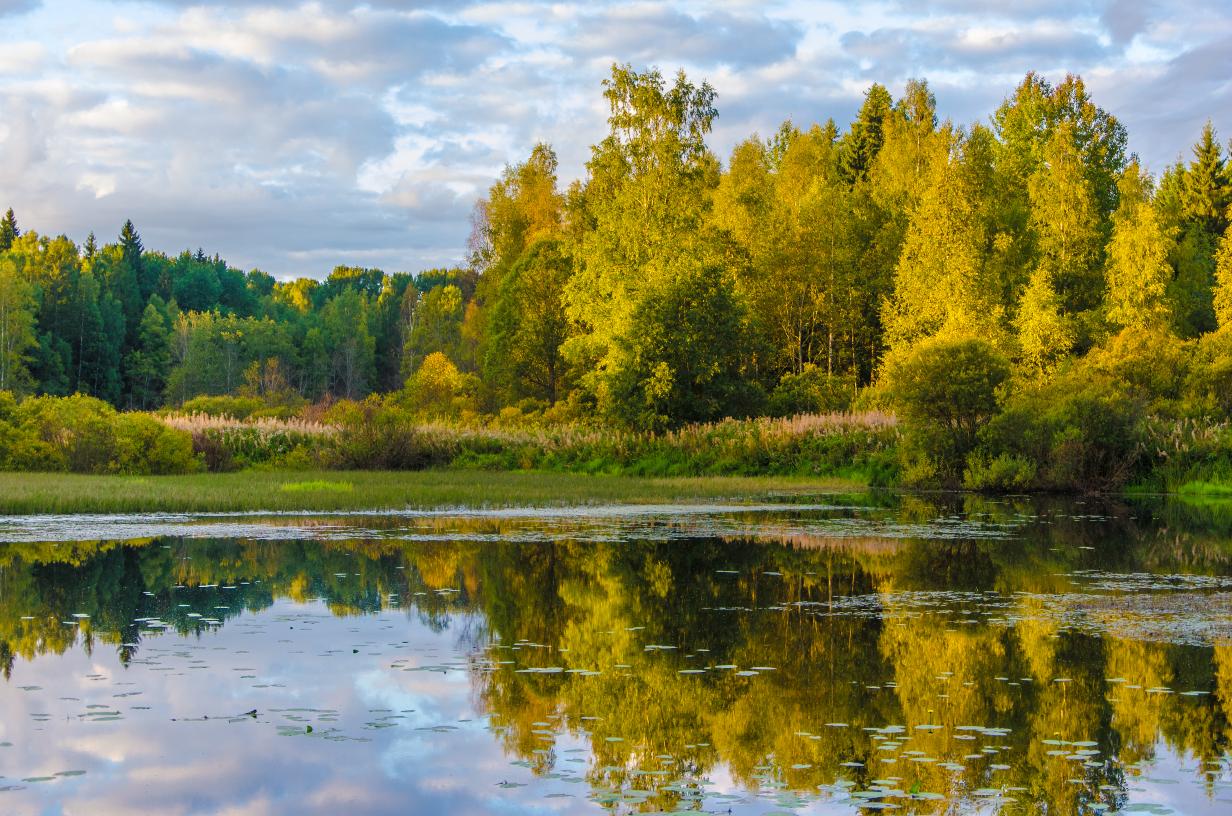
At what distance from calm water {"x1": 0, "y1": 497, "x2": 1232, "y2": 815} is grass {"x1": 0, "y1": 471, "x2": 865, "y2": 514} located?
18.3ft

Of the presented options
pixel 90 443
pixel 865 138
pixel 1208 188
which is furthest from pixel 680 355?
pixel 1208 188

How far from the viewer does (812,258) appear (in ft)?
176

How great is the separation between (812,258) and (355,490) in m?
32.5

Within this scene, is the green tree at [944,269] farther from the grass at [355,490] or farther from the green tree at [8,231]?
the green tree at [8,231]

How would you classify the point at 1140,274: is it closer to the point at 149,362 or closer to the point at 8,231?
the point at 149,362

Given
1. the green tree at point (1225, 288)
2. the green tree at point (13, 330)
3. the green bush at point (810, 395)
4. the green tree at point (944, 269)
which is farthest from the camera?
the green tree at point (13, 330)

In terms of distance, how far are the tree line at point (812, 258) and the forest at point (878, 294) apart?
12 centimetres

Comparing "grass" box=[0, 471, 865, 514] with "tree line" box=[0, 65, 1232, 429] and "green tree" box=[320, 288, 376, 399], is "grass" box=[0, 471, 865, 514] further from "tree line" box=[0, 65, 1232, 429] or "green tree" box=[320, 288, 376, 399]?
"green tree" box=[320, 288, 376, 399]

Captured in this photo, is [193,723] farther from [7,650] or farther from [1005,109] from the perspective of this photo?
[1005,109]

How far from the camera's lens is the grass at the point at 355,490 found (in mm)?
21234

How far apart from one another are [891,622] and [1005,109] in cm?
5841

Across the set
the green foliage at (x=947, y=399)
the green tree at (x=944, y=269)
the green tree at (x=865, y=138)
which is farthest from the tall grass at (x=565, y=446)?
the green tree at (x=865, y=138)

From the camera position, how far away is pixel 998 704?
7.48m

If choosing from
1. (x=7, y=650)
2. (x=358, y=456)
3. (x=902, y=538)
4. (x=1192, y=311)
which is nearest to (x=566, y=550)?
(x=902, y=538)
